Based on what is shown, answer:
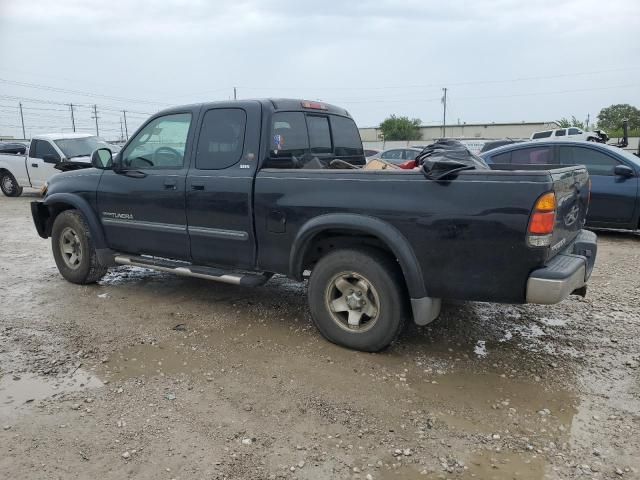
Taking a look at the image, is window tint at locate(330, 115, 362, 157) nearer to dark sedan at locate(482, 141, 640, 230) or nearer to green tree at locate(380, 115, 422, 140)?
dark sedan at locate(482, 141, 640, 230)

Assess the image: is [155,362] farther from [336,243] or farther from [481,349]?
[481,349]

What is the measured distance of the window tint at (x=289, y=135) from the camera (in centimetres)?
455

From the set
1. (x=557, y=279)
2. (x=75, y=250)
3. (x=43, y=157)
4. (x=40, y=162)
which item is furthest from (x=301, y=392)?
(x=40, y=162)

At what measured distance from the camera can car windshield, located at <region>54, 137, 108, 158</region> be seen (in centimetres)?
1391

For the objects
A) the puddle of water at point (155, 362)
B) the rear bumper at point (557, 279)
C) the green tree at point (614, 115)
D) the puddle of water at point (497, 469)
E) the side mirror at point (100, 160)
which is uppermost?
the green tree at point (614, 115)

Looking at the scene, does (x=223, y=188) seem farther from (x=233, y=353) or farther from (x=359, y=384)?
(x=359, y=384)

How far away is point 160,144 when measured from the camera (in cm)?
517

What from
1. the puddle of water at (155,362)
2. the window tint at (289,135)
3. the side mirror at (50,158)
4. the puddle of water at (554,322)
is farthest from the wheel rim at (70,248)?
the side mirror at (50,158)

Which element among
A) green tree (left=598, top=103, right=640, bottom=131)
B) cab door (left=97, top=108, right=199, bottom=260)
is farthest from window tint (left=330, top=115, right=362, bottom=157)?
green tree (left=598, top=103, right=640, bottom=131)

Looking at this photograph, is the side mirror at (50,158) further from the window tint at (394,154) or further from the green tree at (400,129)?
the green tree at (400,129)

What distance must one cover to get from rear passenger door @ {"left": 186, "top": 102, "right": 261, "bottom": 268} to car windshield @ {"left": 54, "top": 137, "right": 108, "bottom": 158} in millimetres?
10548

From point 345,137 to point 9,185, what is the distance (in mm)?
14572

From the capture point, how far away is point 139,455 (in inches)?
111

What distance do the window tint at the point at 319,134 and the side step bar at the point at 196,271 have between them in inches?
53.1
